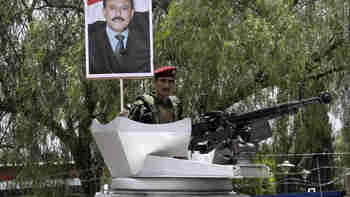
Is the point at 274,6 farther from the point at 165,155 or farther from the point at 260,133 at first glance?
the point at 165,155

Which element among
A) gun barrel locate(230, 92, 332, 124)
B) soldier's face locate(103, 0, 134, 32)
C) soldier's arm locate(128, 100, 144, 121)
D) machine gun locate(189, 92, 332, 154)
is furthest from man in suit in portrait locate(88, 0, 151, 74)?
soldier's arm locate(128, 100, 144, 121)

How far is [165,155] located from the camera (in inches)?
167

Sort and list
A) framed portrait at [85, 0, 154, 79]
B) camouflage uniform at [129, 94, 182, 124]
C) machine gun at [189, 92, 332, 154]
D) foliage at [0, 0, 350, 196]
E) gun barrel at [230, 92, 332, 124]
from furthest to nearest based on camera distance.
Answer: foliage at [0, 0, 350, 196], framed portrait at [85, 0, 154, 79], gun barrel at [230, 92, 332, 124], machine gun at [189, 92, 332, 154], camouflage uniform at [129, 94, 182, 124]

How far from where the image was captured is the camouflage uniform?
14.8ft

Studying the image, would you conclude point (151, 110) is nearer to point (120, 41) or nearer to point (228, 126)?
point (228, 126)

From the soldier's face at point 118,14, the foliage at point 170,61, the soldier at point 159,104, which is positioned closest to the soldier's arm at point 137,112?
the soldier at point 159,104

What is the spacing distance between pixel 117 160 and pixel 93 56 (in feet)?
7.48

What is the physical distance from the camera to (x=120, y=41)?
6324mm

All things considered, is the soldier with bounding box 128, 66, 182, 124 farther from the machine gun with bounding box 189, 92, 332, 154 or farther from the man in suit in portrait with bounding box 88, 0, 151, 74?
the man in suit in portrait with bounding box 88, 0, 151, 74

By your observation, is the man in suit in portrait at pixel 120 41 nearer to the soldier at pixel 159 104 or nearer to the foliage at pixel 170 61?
the soldier at pixel 159 104

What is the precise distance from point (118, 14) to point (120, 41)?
302 mm

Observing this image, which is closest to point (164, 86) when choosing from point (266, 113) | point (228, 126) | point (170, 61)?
point (228, 126)

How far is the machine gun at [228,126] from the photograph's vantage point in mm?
4852

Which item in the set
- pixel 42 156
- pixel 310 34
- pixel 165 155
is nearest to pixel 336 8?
pixel 310 34
